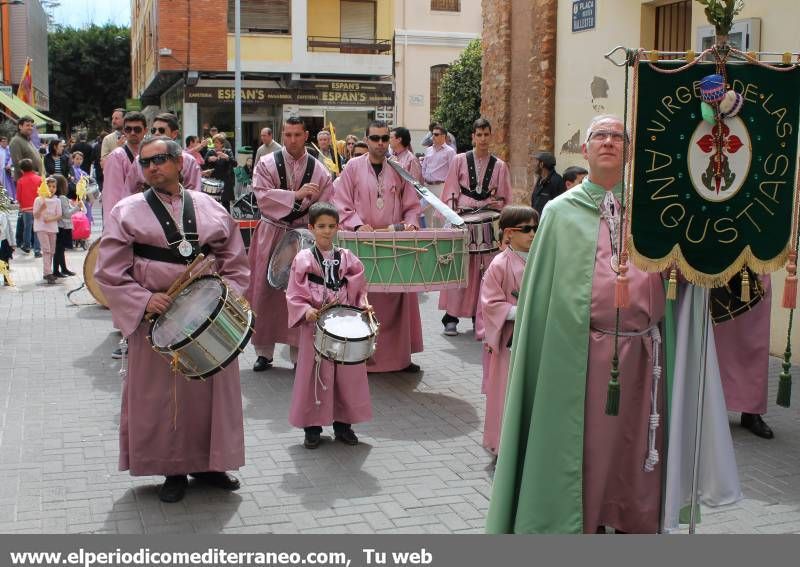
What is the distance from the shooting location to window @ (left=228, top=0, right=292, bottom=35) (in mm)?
37594

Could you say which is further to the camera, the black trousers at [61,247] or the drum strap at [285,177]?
the black trousers at [61,247]

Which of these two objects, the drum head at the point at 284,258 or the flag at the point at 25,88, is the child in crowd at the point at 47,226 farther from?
the flag at the point at 25,88

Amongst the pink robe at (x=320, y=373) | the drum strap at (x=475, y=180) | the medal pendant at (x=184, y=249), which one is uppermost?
the drum strap at (x=475, y=180)

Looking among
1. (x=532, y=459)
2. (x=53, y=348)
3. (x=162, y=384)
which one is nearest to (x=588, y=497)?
(x=532, y=459)

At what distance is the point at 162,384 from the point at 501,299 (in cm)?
197

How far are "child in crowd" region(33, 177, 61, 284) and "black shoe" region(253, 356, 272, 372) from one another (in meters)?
6.54

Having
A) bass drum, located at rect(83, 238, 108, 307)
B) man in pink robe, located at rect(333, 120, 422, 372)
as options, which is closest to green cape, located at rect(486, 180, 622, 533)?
man in pink robe, located at rect(333, 120, 422, 372)

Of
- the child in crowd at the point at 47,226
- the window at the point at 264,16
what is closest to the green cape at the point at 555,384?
the child in crowd at the point at 47,226

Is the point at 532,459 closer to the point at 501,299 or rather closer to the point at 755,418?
the point at 501,299

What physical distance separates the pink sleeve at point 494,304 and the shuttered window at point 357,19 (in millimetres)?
33965

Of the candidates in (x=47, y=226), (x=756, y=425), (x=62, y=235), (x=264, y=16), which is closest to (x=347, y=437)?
(x=756, y=425)

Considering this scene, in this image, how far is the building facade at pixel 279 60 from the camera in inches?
1447

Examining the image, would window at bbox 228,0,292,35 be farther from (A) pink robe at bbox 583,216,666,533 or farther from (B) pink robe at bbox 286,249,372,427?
(A) pink robe at bbox 583,216,666,533

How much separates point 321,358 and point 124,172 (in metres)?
3.17
